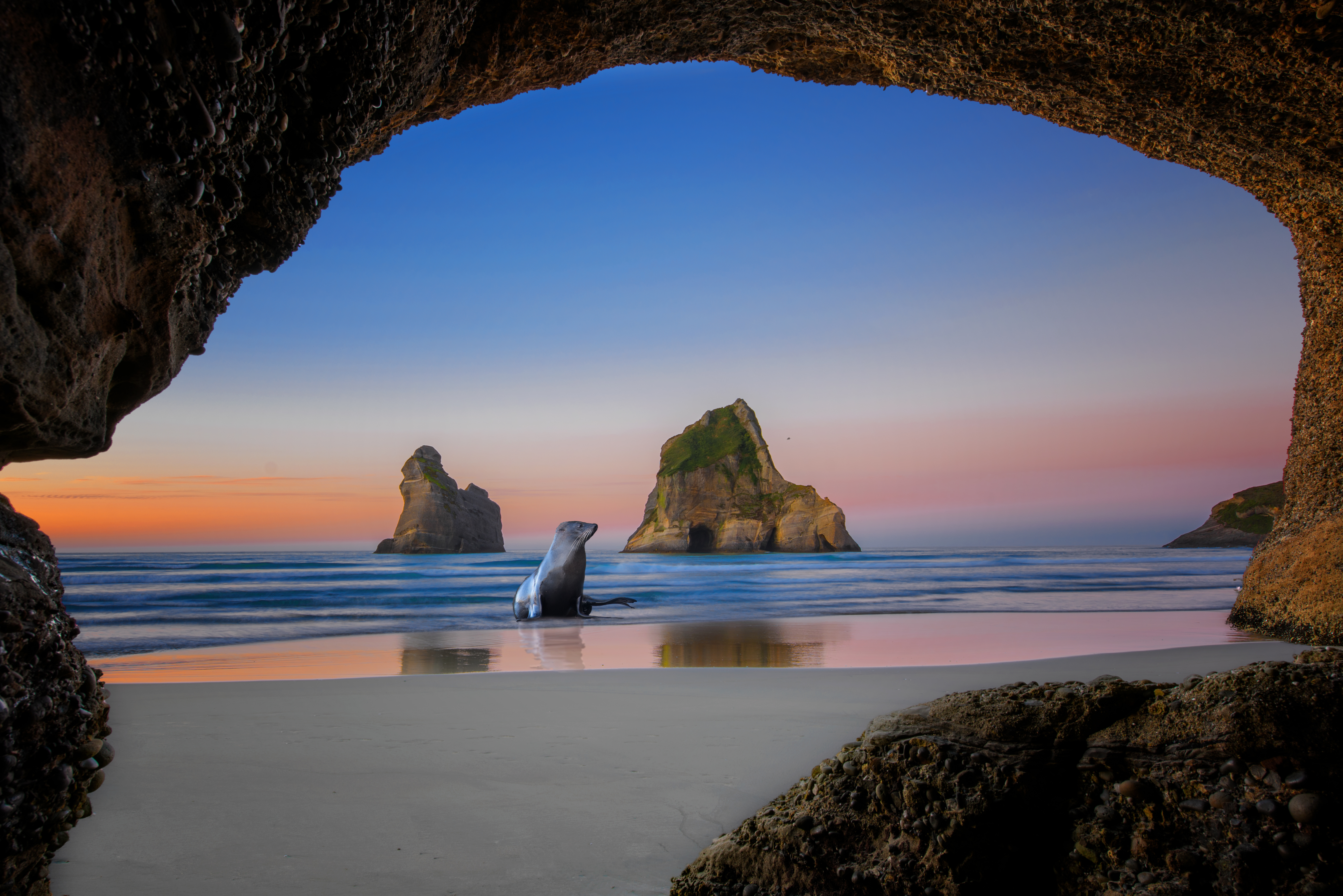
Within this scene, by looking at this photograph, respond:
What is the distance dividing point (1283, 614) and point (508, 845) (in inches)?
279

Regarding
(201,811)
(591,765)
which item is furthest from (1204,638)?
(201,811)

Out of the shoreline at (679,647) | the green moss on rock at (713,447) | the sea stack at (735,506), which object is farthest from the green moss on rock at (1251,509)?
the shoreline at (679,647)

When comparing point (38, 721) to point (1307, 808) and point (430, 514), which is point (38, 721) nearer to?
point (1307, 808)

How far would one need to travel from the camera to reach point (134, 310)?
114cm

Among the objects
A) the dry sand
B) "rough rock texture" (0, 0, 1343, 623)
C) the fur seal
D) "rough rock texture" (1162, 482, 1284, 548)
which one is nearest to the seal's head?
the fur seal

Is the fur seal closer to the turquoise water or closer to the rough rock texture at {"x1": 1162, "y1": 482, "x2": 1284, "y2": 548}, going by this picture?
the turquoise water

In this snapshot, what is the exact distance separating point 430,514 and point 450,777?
44558 millimetres

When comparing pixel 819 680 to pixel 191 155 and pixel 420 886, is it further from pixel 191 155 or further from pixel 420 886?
pixel 191 155

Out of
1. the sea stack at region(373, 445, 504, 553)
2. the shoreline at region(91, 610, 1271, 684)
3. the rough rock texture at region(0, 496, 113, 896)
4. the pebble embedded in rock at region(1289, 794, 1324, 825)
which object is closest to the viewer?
the rough rock texture at region(0, 496, 113, 896)

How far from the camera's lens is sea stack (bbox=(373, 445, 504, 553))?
44.2m

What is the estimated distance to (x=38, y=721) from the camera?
93 centimetres

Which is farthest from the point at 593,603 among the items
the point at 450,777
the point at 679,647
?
the point at 450,777

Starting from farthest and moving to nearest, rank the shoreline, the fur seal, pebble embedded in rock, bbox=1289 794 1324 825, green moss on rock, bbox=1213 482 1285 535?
1. green moss on rock, bbox=1213 482 1285 535
2. the fur seal
3. the shoreline
4. pebble embedded in rock, bbox=1289 794 1324 825

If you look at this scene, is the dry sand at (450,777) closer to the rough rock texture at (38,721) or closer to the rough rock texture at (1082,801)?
the rough rock texture at (1082,801)
